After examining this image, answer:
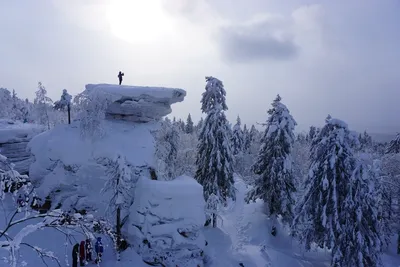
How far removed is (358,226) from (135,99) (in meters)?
16.9

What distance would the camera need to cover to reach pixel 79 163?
19.1 meters

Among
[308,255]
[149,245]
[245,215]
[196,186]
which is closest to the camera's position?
[149,245]

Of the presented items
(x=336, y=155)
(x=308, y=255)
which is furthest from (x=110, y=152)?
(x=308, y=255)

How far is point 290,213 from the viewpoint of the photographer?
2694 centimetres

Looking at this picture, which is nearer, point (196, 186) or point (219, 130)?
point (196, 186)

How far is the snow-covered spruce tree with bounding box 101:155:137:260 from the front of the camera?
1622 cm

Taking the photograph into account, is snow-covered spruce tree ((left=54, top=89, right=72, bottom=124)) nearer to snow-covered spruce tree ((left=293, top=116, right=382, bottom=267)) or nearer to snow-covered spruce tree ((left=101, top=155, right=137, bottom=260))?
snow-covered spruce tree ((left=101, top=155, right=137, bottom=260))

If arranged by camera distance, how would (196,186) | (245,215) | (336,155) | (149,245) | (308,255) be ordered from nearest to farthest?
(149,245) < (196,186) < (336,155) < (308,255) < (245,215)

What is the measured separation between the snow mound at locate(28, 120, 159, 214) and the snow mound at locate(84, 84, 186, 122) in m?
2.14

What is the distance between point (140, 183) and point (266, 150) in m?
14.5

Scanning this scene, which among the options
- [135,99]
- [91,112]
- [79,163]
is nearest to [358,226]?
[135,99]

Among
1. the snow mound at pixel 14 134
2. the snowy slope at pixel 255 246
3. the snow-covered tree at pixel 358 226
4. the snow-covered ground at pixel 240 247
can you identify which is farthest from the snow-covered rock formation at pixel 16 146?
the snow-covered tree at pixel 358 226

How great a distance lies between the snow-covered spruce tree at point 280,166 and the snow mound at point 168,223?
1181cm

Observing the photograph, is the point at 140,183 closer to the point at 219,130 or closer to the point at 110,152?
the point at 110,152
